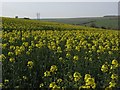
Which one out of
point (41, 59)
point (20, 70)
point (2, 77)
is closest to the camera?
point (2, 77)

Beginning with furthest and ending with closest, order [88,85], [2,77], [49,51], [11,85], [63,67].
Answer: [49,51], [63,67], [2,77], [11,85], [88,85]

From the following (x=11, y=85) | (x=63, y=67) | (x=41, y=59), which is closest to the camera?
(x=11, y=85)

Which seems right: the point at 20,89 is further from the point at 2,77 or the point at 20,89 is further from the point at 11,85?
the point at 2,77

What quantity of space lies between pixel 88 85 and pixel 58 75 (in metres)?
2.16

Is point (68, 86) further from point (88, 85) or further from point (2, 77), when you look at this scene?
point (2, 77)

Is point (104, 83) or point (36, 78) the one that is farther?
point (36, 78)

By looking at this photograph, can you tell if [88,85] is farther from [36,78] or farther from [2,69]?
[2,69]

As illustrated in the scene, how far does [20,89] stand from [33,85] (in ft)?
1.87

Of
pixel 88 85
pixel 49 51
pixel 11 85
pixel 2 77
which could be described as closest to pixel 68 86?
pixel 88 85

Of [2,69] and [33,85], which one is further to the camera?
[2,69]

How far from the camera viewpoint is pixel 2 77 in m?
8.71

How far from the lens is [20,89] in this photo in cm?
780

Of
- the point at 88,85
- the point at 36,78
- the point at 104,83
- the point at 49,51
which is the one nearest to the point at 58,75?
the point at 36,78

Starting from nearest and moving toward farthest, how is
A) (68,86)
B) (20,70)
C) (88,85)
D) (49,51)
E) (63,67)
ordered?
(88,85) → (68,86) → (20,70) → (63,67) → (49,51)
